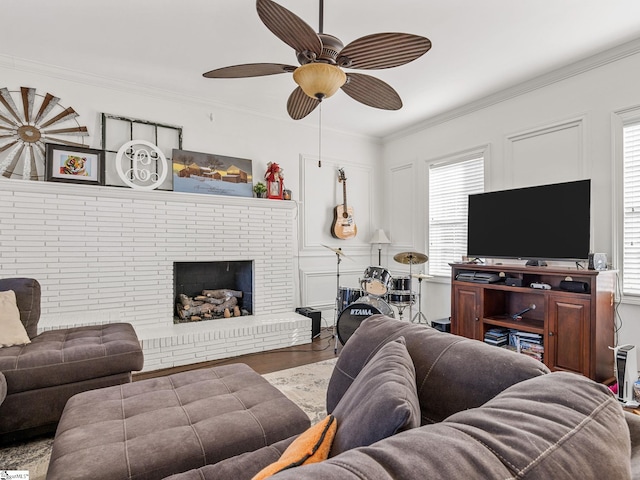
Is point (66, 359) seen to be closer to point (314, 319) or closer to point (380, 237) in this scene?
point (314, 319)

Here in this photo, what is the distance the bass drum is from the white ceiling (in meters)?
2.23

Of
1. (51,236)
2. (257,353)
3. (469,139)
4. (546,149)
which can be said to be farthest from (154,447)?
(469,139)

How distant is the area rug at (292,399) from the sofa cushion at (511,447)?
186cm

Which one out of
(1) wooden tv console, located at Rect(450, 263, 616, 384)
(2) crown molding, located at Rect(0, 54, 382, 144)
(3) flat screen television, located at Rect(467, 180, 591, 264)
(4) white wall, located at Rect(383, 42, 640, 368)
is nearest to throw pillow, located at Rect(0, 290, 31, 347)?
(2) crown molding, located at Rect(0, 54, 382, 144)

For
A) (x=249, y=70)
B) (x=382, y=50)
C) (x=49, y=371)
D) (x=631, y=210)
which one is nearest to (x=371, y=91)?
(x=382, y=50)

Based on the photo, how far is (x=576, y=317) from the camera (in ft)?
8.91

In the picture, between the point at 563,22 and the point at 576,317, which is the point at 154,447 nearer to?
the point at 576,317

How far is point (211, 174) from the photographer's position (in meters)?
4.00

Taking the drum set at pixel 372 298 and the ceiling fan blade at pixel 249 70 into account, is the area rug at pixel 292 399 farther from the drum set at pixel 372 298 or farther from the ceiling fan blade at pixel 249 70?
the ceiling fan blade at pixel 249 70

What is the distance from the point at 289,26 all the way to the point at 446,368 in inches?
61.3

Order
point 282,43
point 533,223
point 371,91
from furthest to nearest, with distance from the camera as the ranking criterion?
1. point 533,223
2. point 282,43
3. point 371,91

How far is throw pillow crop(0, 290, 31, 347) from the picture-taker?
225 centimetres

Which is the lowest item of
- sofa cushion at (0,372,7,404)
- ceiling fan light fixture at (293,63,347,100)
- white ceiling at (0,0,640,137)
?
sofa cushion at (0,372,7,404)

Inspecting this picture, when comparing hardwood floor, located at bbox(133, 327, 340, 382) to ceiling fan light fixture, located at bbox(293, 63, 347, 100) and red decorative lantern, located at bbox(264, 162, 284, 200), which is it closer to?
red decorative lantern, located at bbox(264, 162, 284, 200)
